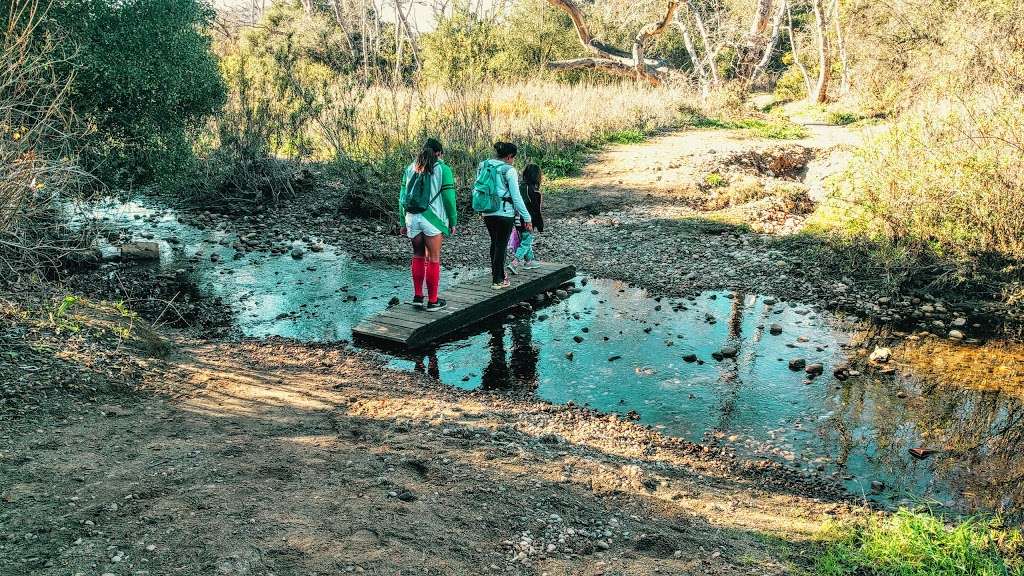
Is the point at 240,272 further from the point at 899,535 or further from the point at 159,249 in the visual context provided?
the point at 899,535

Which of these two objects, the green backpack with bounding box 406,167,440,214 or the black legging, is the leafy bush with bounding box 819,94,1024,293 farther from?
the green backpack with bounding box 406,167,440,214

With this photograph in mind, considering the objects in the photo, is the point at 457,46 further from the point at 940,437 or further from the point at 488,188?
the point at 940,437

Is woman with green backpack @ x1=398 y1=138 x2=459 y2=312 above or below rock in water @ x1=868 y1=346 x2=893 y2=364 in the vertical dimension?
above

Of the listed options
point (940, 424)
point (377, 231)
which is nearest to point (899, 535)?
point (940, 424)

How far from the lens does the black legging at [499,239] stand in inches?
341

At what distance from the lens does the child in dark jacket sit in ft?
31.5

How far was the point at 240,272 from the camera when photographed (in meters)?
10.6

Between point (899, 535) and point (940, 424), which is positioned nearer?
point (899, 535)

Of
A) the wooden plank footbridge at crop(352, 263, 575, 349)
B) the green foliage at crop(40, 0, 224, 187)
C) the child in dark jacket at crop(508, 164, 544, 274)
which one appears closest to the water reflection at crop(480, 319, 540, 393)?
the wooden plank footbridge at crop(352, 263, 575, 349)

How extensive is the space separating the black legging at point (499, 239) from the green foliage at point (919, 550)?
528 cm

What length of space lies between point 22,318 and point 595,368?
17.2 feet

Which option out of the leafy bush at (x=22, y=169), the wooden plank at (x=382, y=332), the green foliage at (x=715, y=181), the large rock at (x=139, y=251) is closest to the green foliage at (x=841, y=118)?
the green foliage at (x=715, y=181)

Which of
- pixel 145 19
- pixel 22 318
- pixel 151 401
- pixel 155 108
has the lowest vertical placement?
pixel 151 401

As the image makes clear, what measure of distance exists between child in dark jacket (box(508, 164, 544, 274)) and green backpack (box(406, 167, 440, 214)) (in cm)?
214
